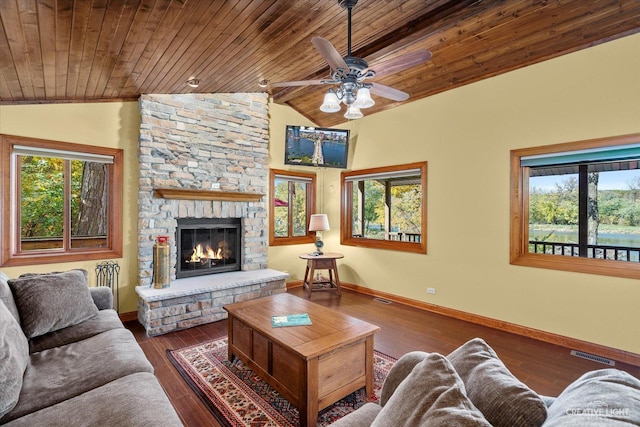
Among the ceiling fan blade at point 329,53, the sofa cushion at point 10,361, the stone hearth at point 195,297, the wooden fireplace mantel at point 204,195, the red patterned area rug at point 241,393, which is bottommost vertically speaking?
the red patterned area rug at point 241,393

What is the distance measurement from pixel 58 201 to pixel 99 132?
97 cm

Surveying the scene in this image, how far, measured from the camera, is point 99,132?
3.85 m

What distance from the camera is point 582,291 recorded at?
3246 mm

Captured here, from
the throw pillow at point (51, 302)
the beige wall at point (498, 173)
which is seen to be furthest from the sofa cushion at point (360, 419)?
the beige wall at point (498, 173)

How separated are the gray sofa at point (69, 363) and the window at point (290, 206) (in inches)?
122

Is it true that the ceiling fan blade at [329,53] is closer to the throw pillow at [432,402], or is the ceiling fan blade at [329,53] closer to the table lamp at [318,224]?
the throw pillow at [432,402]

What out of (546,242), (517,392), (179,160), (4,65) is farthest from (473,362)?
(179,160)

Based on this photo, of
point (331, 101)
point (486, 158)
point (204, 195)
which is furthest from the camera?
point (204, 195)

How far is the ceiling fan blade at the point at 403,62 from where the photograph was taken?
2258mm

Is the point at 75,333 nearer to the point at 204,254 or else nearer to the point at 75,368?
the point at 75,368

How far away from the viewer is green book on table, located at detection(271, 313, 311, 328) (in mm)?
2478

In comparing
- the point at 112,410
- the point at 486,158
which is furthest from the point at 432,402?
the point at 486,158

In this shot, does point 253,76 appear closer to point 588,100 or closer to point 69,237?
point 69,237

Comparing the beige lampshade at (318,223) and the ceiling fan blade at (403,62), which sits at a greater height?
the ceiling fan blade at (403,62)
